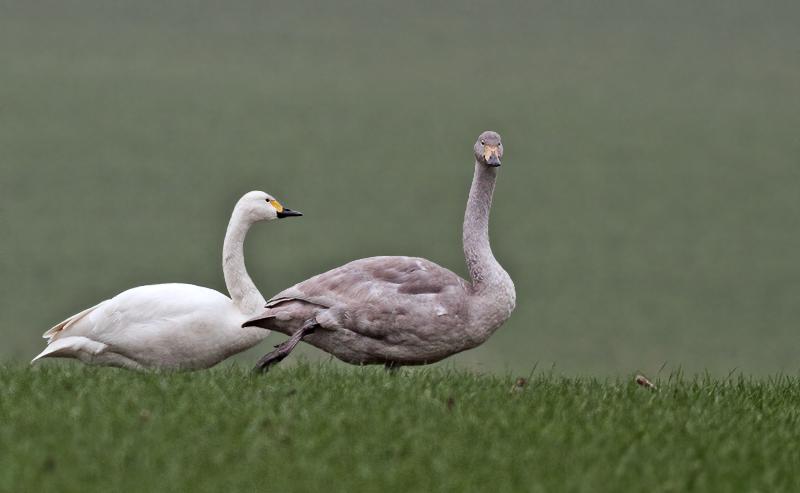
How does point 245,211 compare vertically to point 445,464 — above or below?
above

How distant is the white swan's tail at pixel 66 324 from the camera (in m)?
10.4

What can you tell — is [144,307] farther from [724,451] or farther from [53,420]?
[724,451]

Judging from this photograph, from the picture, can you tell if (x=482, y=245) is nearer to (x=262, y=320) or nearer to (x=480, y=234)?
(x=480, y=234)

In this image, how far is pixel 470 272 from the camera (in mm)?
10289

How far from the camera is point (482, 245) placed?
1034 cm

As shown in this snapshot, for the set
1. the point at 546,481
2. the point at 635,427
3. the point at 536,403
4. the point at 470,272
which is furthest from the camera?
the point at 470,272

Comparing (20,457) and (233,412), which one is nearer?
(20,457)

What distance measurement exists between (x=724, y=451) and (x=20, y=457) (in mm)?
4005

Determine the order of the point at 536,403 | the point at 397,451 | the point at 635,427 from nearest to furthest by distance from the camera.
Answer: the point at 397,451
the point at 635,427
the point at 536,403

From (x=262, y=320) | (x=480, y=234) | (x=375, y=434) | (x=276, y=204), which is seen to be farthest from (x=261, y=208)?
(x=375, y=434)

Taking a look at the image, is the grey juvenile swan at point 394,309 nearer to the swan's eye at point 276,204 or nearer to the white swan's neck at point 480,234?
the white swan's neck at point 480,234

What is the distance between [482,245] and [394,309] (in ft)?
3.64

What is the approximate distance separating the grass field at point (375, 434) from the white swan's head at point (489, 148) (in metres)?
1.73

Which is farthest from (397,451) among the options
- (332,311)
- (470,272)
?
(470,272)
